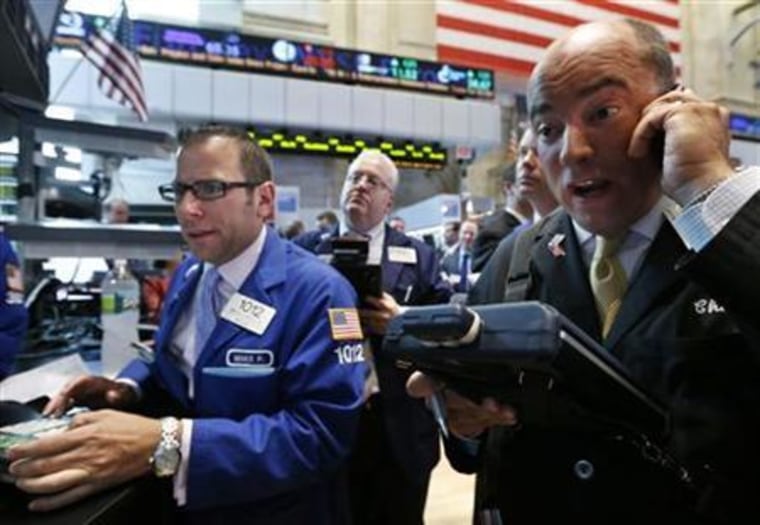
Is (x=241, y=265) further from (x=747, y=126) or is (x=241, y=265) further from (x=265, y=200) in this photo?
(x=747, y=126)

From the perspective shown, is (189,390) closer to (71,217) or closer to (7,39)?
(7,39)

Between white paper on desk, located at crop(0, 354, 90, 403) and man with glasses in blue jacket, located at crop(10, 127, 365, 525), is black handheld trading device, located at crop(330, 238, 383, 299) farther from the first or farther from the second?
white paper on desk, located at crop(0, 354, 90, 403)

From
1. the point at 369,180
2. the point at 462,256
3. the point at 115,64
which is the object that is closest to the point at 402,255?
the point at 369,180

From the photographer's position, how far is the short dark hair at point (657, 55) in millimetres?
908

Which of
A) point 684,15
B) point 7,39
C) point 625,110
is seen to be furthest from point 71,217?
point 684,15

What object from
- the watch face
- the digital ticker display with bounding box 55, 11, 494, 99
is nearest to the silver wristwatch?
the watch face

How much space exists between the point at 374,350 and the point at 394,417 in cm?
28

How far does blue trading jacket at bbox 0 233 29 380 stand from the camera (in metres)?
2.42

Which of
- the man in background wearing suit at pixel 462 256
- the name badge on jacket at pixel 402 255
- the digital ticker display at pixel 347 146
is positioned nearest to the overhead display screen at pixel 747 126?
the digital ticker display at pixel 347 146

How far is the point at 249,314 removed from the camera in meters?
1.32

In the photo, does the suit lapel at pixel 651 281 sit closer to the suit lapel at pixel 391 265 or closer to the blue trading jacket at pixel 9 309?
the suit lapel at pixel 391 265

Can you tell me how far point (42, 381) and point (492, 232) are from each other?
188 centimetres

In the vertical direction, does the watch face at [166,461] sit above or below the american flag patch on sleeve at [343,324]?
below

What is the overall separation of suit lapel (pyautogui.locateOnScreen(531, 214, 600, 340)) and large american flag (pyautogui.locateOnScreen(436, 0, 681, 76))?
10.1 metres
